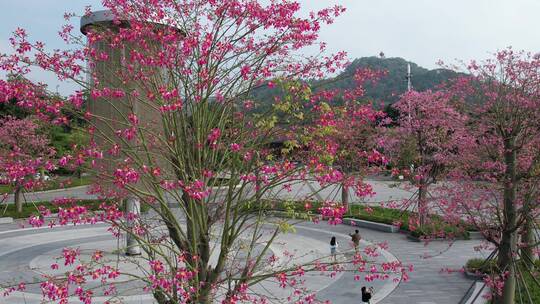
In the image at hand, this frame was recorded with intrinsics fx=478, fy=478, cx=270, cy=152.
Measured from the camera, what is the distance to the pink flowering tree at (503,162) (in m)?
10.5

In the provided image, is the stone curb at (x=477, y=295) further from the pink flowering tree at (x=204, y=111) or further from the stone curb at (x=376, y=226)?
the stone curb at (x=376, y=226)

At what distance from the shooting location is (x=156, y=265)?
5469 mm

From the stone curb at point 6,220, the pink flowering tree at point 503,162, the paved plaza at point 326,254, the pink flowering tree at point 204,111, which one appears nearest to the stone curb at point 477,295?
the paved plaza at point 326,254

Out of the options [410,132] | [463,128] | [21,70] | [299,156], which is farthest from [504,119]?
[410,132]

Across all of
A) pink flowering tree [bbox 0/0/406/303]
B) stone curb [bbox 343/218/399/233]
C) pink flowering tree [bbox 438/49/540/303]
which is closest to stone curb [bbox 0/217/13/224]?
stone curb [bbox 343/218/399/233]

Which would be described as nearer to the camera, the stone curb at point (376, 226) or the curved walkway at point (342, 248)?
the curved walkway at point (342, 248)

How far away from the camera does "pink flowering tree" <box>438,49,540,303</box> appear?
10.5m

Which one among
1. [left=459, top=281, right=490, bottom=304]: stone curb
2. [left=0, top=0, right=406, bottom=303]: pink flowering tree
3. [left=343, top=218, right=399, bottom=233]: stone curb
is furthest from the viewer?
[left=343, top=218, right=399, bottom=233]: stone curb

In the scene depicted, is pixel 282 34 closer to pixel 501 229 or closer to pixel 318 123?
pixel 318 123

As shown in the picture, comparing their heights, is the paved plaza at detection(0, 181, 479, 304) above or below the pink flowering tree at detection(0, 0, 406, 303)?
below

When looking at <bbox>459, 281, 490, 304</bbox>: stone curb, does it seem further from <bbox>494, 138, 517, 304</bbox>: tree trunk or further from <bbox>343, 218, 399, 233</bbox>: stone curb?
<bbox>343, 218, 399, 233</bbox>: stone curb

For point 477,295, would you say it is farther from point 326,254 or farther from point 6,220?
point 6,220

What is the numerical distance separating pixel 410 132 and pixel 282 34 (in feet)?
54.1

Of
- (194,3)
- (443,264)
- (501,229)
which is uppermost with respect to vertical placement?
(194,3)
